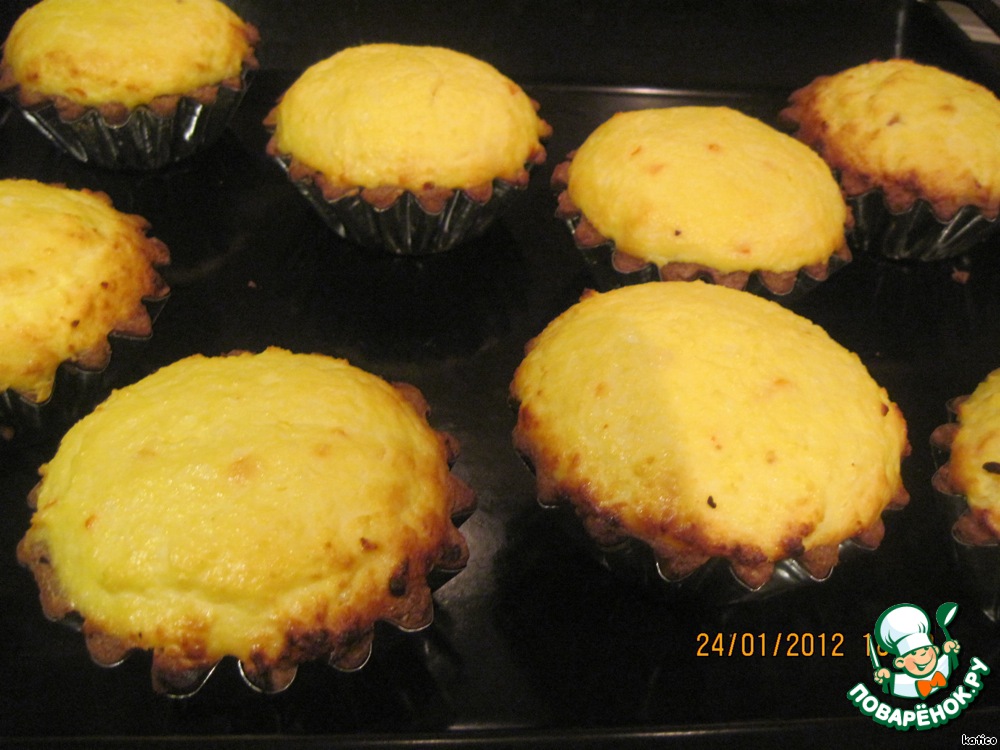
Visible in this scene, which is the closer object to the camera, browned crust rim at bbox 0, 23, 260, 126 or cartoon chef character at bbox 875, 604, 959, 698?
cartoon chef character at bbox 875, 604, 959, 698

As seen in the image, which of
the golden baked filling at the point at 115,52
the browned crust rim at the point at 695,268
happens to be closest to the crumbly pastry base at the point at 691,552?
the browned crust rim at the point at 695,268

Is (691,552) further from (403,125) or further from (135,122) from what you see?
(135,122)

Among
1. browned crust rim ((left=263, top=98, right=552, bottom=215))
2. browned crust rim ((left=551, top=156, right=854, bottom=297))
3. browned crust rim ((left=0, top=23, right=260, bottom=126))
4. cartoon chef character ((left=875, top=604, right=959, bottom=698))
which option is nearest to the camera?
cartoon chef character ((left=875, top=604, right=959, bottom=698))

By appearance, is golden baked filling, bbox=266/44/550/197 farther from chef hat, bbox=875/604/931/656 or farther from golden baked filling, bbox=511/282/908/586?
chef hat, bbox=875/604/931/656

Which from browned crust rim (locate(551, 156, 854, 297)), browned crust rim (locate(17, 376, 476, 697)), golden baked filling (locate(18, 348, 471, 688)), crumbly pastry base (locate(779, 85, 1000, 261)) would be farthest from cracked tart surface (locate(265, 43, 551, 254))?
browned crust rim (locate(17, 376, 476, 697))

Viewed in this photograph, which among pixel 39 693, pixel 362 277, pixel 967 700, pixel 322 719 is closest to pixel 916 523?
pixel 967 700

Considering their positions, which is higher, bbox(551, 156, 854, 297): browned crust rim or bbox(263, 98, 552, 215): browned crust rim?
bbox(263, 98, 552, 215): browned crust rim

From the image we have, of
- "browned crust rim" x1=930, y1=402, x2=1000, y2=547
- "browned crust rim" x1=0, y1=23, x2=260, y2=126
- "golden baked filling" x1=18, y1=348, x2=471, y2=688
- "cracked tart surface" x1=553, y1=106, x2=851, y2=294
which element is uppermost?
"browned crust rim" x1=0, y1=23, x2=260, y2=126
